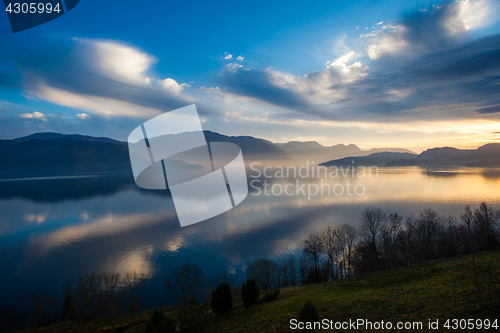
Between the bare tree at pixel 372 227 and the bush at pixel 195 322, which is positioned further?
the bare tree at pixel 372 227

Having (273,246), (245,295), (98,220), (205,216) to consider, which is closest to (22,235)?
(98,220)

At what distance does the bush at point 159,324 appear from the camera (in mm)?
10680

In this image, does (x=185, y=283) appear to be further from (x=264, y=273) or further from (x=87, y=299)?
(x=87, y=299)

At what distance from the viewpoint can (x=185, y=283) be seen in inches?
1236

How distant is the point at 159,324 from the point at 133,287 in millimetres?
25222

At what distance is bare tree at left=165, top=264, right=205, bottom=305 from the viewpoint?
30156 millimetres

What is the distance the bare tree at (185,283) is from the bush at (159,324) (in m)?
19.5

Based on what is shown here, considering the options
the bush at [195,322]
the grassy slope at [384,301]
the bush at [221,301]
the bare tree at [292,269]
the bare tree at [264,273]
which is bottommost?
the bare tree at [292,269]

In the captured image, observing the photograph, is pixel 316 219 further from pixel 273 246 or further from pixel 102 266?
pixel 102 266

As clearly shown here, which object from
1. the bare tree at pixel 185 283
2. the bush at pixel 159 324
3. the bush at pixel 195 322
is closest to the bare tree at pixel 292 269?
the bare tree at pixel 185 283

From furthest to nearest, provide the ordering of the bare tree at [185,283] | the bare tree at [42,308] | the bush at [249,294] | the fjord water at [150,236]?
the fjord water at [150,236], the bare tree at [185,283], the bare tree at [42,308], the bush at [249,294]

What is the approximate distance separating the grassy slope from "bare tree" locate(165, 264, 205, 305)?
12.2 metres

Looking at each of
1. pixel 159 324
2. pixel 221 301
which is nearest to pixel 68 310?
pixel 221 301

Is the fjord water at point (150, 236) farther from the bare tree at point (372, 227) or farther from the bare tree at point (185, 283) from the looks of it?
the bare tree at point (372, 227)
